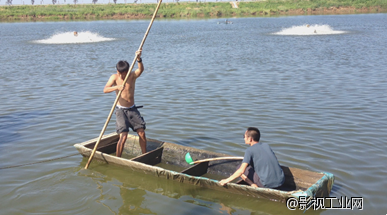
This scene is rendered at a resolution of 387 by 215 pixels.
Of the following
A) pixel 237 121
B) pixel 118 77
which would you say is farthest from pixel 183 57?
pixel 118 77

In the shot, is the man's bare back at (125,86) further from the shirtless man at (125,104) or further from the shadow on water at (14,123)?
the shadow on water at (14,123)

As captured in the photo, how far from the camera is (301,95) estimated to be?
11.1m

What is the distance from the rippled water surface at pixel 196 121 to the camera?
568 centimetres

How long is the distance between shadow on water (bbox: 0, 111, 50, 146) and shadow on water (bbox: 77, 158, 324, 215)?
278 centimetres

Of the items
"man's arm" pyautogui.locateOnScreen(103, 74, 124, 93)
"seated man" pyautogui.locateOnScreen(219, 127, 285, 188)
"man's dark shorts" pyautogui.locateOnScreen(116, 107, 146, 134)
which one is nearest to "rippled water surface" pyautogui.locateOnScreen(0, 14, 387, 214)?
"seated man" pyautogui.locateOnScreen(219, 127, 285, 188)

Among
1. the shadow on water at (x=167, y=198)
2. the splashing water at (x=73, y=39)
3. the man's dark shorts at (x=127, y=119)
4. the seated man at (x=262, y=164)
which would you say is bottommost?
the shadow on water at (x=167, y=198)

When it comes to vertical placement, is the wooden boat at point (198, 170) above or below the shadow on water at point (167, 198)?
above

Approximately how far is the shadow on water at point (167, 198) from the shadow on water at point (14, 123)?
2.78 metres

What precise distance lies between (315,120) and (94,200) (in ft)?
18.4

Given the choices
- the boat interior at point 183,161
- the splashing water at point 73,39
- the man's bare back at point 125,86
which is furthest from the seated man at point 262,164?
the splashing water at point 73,39

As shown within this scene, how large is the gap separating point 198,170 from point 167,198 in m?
0.86

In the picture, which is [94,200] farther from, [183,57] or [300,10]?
[300,10]

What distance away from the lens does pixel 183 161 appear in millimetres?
6914

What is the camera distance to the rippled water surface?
5.68 metres
